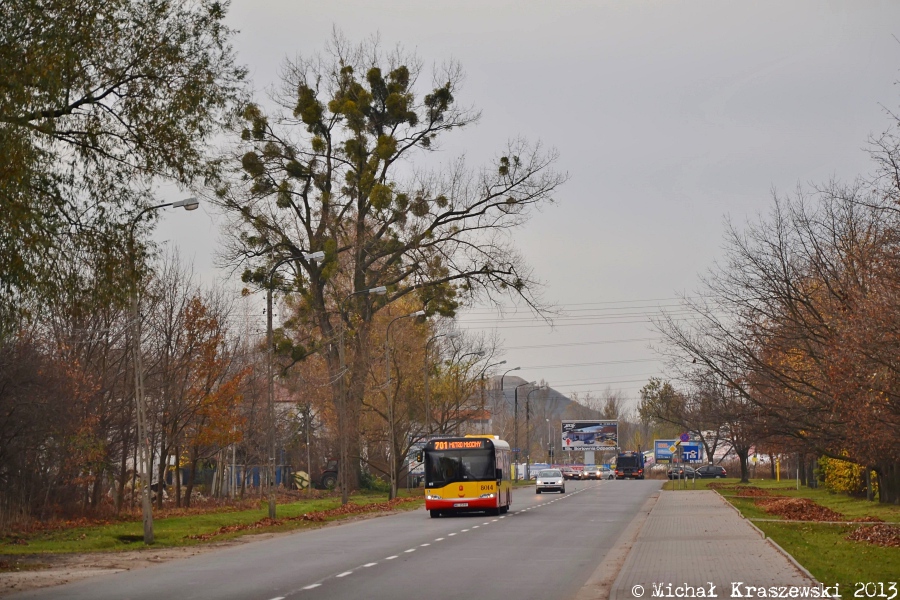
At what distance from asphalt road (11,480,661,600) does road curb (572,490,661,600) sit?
0.67ft

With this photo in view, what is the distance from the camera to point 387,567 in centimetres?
1941

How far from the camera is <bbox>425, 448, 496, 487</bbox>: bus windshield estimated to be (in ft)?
126

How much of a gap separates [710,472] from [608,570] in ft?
251

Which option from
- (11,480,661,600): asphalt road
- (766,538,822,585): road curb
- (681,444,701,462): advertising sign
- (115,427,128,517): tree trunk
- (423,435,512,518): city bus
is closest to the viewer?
(766,538,822,585): road curb

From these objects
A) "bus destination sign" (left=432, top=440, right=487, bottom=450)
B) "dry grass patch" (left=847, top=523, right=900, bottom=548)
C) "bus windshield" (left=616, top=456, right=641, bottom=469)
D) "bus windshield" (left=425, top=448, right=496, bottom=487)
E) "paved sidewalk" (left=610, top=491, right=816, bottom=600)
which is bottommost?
"paved sidewalk" (left=610, top=491, right=816, bottom=600)

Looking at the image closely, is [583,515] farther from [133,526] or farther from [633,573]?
[633,573]

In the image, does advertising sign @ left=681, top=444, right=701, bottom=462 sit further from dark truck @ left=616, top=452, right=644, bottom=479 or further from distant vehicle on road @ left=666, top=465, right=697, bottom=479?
dark truck @ left=616, top=452, right=644, bottom=479

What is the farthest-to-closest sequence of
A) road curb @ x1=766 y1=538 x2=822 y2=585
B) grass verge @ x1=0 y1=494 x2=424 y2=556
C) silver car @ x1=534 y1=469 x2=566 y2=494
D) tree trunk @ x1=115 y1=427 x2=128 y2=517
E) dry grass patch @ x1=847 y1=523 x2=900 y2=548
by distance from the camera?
silver car @ x1=534 y1=469 x2=566 y2=494 → tree trunk @ x1=115 y1=427 x2=128 y2=517 → grass verge @ x1=0 y1=494 x2=424 y2=556 → dry grass patch @ x1=847 y1=523 x2=900 y2=548 → road curb @ x1=766 y1=538 x2=822 y2=585

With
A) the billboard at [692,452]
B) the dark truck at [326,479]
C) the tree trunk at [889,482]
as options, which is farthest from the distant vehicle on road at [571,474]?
the tree trunk at [889,482]

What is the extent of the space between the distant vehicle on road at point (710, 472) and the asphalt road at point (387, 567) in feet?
204

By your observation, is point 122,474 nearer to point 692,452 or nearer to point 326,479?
point 326,479

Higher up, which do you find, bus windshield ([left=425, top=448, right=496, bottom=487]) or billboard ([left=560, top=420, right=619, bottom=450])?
billboard ([left=560, top=420, right=619, bottom=450])

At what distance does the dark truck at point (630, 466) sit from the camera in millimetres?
100438

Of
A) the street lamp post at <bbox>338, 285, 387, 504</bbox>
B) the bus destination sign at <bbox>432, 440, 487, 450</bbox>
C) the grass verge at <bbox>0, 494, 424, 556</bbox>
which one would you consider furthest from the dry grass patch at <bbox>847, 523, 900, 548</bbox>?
the street lamp post at <bbox>338, 285, 387, 504</bbox>
